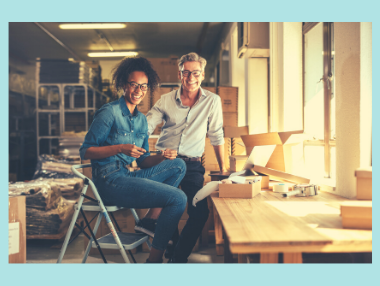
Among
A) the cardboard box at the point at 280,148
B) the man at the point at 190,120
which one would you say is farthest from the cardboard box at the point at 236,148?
the cardboard box at the point at 280,148

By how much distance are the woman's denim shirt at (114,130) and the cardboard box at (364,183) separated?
1.28m

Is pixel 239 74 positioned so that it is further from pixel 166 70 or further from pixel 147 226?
pixel 147 226

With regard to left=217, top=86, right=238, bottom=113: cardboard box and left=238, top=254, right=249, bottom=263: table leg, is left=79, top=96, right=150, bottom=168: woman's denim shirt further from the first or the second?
left=217, top=86, right=238, bottom=113: cardboard box

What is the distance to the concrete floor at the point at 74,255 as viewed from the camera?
2459 millimetres

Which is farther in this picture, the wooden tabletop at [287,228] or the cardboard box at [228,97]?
the cardboard box at [228,97]

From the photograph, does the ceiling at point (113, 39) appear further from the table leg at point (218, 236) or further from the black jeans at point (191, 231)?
the black jeans at point (191, 231)

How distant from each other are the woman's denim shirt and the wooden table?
81 centimetres

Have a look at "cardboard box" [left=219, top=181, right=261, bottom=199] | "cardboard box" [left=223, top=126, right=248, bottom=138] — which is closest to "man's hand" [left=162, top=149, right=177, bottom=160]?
"cardboard box" [left=219, top=181, right=261, bottom=199]

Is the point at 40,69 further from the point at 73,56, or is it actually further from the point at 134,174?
the point at 134,174

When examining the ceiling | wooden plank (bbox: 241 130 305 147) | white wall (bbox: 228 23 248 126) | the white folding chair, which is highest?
the ceiling

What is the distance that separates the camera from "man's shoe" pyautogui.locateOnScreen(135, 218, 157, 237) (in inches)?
78.2

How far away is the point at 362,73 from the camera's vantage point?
1.55 m

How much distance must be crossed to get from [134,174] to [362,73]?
145 cm

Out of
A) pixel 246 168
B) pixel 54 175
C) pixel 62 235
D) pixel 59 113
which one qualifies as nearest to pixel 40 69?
pixel 59 113
